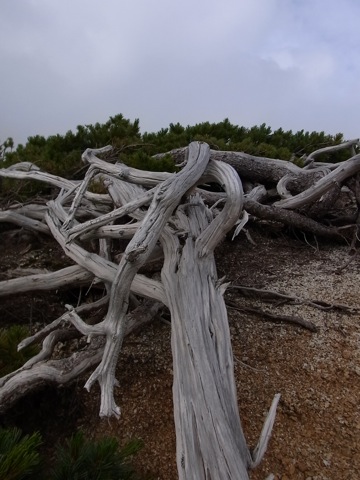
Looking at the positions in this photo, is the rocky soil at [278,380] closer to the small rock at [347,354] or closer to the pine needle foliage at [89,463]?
the small rock at [347,354]

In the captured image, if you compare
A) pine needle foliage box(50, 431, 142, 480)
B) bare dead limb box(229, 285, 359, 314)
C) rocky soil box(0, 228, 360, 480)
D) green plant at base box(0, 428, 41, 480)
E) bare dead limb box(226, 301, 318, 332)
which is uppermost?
green plant at base box(0, 428, 41, 480)

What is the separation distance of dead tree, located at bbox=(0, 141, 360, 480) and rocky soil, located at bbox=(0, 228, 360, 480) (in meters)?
0.35

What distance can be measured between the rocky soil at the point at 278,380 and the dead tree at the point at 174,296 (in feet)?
1.13

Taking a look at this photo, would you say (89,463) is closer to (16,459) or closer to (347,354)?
(16,459)

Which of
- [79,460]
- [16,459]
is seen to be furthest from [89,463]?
[16,459]

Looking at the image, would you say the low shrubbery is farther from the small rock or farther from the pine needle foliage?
the small rock

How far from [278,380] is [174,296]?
0.97 m

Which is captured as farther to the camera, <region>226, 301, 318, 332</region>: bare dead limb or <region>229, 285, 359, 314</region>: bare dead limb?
<region>229, 285, 359, 314</region>: bare dead limb

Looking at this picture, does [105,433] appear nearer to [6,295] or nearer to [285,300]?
[6,295]

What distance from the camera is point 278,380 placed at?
8.64ft

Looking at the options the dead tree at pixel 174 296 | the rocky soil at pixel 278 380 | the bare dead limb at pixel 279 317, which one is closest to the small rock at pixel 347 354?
the rocky soil at pixel 278 380

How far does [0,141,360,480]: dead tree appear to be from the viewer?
67.6 inches

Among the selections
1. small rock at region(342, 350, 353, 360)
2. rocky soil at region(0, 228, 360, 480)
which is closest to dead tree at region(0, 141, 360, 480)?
rocky soil at region(0, 228, 360, 480)

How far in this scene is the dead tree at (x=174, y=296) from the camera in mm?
1718
